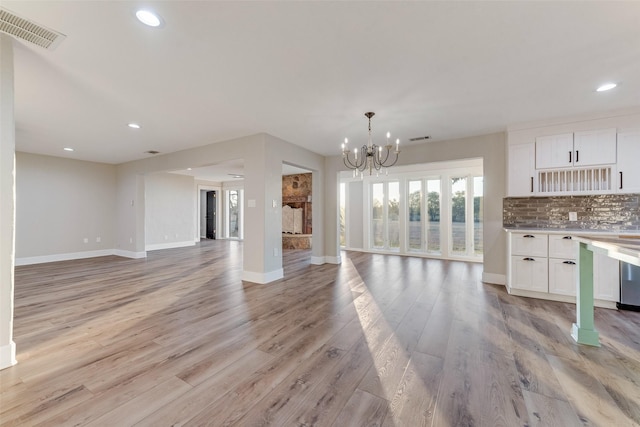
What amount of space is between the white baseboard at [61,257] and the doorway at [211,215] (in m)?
4.25

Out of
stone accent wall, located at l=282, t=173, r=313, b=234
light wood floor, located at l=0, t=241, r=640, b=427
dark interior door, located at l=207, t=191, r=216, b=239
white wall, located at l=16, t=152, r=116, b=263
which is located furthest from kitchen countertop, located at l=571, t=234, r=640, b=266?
dark interior door, located at l=207, t=191, r=216, b=239

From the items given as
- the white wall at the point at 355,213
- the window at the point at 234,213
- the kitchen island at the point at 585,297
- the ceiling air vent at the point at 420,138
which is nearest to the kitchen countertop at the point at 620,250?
the kitchen island at the point at 585,297

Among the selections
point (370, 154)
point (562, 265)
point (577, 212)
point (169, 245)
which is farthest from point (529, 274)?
point (169, 245)

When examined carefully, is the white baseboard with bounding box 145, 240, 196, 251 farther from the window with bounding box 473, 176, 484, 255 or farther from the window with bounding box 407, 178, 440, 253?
the window with bounding box 473, 176, 484, 255

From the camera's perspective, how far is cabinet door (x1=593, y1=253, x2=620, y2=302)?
321 centimetres

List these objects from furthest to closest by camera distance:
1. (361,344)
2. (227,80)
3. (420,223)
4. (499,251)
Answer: (420,223)
(499,251)
(227,80)
(361,344)

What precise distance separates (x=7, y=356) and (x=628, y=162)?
697cm

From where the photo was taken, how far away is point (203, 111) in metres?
3.51

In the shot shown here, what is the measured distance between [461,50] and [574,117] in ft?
9.34

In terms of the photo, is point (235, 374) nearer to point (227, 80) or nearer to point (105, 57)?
point (227, 80)

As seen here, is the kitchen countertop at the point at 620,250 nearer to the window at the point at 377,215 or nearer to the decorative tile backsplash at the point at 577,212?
the decorative tile backsplash at the point at 577,212

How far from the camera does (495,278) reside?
4.38m

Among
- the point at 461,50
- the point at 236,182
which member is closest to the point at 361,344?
the point at 461,50

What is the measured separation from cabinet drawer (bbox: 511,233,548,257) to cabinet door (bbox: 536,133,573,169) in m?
1.12
